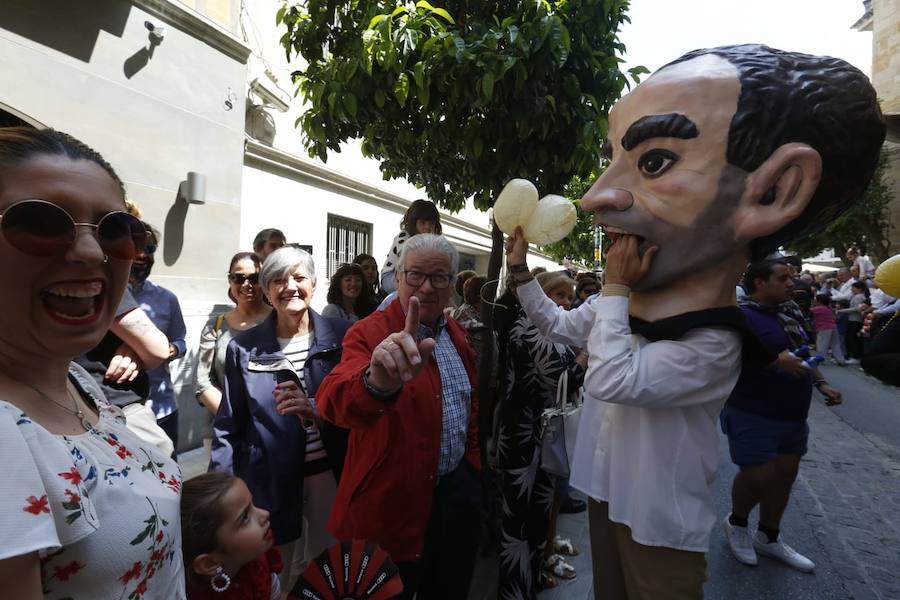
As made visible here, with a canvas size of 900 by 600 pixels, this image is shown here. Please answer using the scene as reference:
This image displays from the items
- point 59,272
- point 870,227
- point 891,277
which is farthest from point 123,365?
point 870,227

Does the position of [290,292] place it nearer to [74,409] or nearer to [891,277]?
[74,409]

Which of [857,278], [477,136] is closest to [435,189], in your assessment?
[477,136]

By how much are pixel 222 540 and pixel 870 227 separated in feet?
69.4

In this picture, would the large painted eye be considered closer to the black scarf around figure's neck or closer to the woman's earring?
the black scarf around figure's neck

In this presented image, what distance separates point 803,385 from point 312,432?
2.92 m

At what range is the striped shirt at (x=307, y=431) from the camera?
2.41m

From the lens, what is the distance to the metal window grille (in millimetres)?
9172

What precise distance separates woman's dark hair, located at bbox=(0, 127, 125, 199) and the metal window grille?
7969 millimetres

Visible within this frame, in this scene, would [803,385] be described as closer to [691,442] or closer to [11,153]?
[691,442]

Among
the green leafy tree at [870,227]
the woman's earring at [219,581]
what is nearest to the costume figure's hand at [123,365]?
the woman's earring at [219,581]

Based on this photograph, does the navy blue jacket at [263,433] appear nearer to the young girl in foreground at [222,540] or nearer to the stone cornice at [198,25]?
the young girl in foreground at [222,540]

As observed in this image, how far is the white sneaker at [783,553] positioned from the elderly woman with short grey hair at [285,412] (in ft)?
8.91

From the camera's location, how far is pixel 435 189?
433cm

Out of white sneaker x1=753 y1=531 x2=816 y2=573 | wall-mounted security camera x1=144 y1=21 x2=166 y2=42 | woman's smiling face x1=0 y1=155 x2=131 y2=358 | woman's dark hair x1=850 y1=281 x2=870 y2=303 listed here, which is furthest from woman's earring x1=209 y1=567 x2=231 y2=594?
woman's dark hair x1=850 y1=281 x2=870 y2=303
